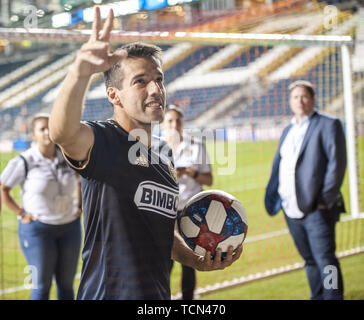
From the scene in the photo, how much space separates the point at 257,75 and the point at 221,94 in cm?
208

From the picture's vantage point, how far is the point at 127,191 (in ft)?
6.35

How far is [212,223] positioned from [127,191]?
1.88ft

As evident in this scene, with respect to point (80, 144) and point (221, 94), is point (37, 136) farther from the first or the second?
point (221, 94)

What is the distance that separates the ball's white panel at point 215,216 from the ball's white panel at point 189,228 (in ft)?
0.22

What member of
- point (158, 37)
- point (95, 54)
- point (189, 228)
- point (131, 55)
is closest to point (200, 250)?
point (189, 228)

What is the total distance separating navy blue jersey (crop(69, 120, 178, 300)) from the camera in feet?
6.26

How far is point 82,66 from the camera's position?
5.44ft

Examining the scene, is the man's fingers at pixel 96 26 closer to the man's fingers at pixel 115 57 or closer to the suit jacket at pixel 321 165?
the man's fingers at pixel 115 57

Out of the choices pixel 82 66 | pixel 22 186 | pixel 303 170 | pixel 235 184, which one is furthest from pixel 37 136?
pixel 235 184

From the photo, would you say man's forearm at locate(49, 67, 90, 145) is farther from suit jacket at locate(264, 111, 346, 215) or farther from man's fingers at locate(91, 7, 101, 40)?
suit jacket at locate(264, 111, 346, 215)

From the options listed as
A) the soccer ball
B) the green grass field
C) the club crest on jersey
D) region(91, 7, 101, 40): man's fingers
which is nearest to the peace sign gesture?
region(91, 7, 101, 40): man's fingers

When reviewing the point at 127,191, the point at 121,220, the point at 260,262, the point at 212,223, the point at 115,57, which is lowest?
the point at 260,262

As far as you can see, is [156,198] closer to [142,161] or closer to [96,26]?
[142,161]

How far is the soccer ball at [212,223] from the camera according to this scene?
230cm
